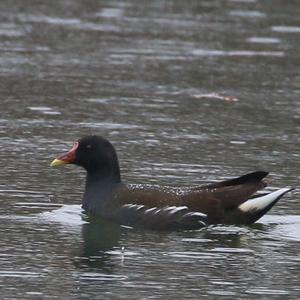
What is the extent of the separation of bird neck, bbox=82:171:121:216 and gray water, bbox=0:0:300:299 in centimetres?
17

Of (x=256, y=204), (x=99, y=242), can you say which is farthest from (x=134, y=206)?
(x=256, y=204)

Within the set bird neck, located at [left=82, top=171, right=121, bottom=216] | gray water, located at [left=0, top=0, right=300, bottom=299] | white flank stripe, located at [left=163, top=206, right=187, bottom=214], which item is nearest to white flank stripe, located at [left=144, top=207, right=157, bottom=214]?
white flank stripe, located at [left=163, top=206, right=187, bottom=214]

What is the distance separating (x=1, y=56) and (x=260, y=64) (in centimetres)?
440

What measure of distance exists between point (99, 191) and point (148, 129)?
465 cm

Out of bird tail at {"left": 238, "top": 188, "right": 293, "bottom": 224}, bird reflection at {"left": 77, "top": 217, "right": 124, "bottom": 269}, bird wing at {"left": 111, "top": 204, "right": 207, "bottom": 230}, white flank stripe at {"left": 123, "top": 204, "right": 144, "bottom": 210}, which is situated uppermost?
bird tail at {"left": 238, "top": 188, "right": 293, "bottom": 224}

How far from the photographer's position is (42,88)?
21953 mm

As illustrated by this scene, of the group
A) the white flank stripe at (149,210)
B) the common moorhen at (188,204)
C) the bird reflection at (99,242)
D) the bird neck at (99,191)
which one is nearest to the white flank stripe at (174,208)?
the common moorhen at (188,204)

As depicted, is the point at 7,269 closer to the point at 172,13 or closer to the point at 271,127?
the point at 271,127

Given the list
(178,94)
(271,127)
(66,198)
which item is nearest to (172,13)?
(178,94)

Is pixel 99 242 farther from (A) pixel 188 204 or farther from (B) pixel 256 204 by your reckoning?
(B) pixel 256 204

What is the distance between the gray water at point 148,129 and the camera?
40.6 ft

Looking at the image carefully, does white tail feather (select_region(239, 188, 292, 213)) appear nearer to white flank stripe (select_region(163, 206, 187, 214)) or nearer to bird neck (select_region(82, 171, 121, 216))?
white flank stripe (select_region(163, 206, 187, 214))

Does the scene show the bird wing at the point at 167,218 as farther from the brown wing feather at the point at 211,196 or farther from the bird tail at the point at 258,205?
the bird tail at the point at 258,205

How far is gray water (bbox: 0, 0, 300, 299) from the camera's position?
40.6ft
